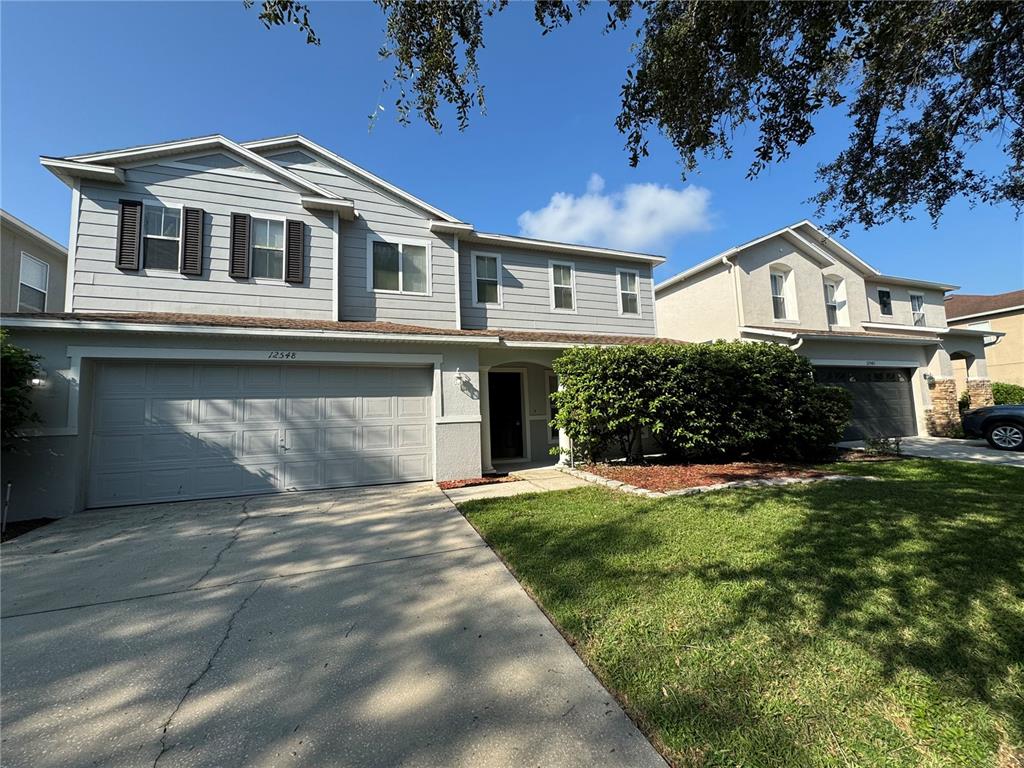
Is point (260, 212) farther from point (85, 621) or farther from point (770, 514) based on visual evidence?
point (770, 514)

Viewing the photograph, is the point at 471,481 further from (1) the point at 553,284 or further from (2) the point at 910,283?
(2) the point at 910,283

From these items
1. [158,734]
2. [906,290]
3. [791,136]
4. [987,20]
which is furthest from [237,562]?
[906,290]

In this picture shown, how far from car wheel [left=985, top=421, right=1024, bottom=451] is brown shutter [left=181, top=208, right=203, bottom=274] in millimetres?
18937

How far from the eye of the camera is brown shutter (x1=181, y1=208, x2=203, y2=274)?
7922 mm

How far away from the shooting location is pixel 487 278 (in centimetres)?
1066

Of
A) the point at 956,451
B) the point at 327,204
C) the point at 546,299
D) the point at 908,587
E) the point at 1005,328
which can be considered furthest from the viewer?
the point at 1005,328

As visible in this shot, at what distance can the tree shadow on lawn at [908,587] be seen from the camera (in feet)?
7.79

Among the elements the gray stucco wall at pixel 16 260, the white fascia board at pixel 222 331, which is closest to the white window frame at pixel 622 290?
the white fascia board at pixel 222 331

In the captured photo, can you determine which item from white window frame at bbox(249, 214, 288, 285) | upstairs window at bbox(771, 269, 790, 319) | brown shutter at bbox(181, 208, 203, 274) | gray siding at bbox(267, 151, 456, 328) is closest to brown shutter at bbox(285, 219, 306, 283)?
white window frame at bbox(249, 214, 288, 285)

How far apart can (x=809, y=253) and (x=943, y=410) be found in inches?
259

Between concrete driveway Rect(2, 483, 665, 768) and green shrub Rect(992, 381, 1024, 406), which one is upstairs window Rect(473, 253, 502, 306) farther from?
green shrub Rect(992, 381, 1024, 406)

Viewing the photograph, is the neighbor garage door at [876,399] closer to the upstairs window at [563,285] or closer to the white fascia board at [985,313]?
the upstairs window at [563,285]

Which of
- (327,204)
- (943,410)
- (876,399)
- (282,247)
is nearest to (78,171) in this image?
(282,247)

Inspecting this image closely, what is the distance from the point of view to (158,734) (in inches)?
81.5
